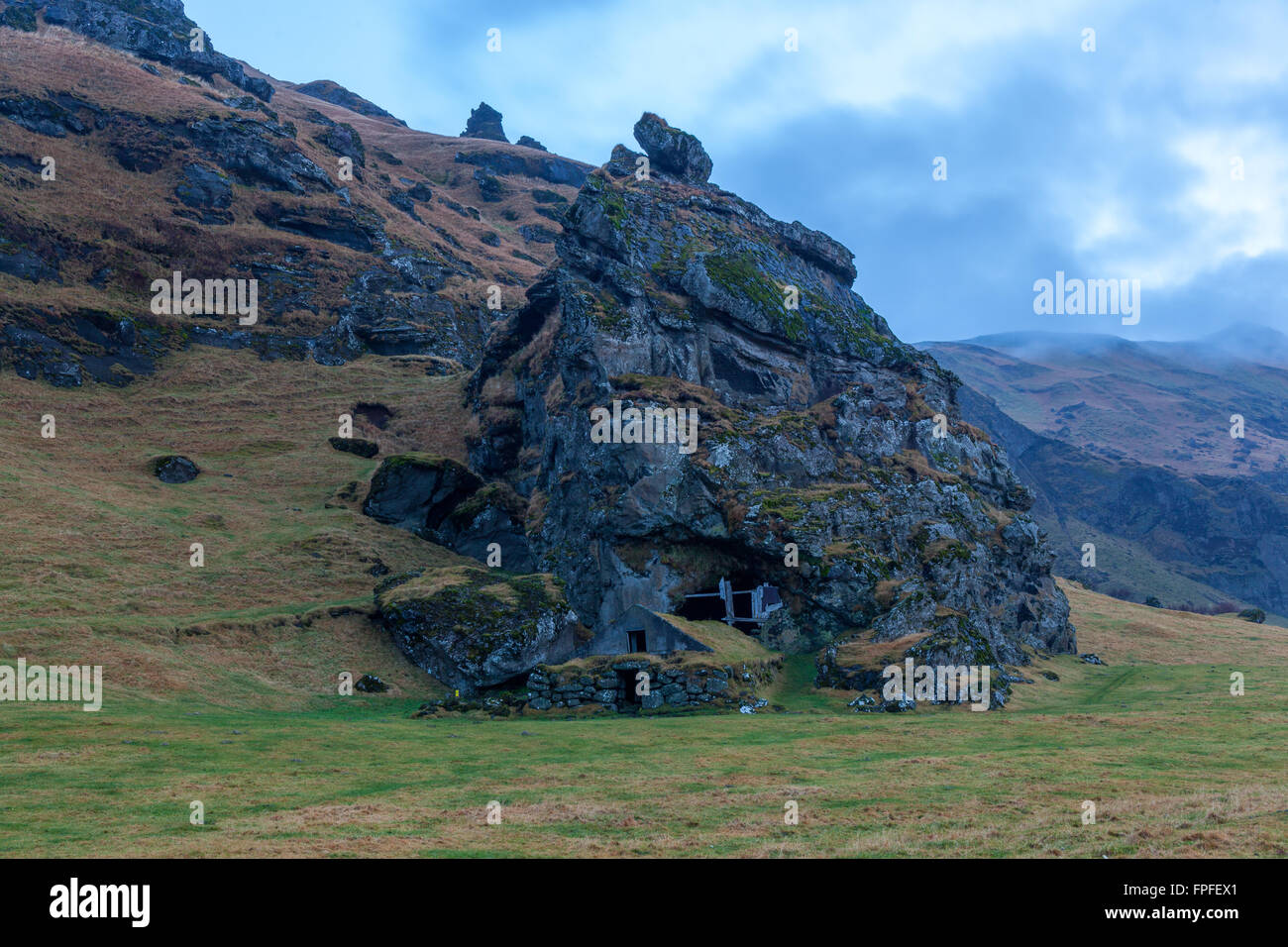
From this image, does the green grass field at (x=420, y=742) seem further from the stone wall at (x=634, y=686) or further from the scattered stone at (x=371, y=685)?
the scattered stone at (x=371, y=685)

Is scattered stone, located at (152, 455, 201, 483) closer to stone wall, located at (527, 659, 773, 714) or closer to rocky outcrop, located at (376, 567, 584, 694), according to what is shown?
rocky outcrop, located at (376, 567, 584, 694)

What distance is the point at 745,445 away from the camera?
56.6 m

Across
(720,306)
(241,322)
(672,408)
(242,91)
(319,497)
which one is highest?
(242,91)

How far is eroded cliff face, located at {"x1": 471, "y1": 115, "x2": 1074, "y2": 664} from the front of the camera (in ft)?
167

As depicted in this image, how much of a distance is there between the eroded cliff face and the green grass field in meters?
6.10

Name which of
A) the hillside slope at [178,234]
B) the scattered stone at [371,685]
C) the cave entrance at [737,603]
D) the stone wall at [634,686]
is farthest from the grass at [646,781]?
the hillside slope at [178,234]

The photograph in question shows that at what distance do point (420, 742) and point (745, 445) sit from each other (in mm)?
32204

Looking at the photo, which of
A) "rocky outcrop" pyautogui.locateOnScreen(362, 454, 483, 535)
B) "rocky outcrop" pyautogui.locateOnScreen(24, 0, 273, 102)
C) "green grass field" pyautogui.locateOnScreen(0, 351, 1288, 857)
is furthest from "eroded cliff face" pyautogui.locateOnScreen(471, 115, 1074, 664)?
"rocky outcrop" pyautogui.locateOnScreen(24, 0, 273, 102)

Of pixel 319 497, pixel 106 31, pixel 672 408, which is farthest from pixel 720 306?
pixel 106 31

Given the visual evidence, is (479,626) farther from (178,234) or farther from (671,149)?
(178,234)

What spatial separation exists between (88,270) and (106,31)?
89.5 metres

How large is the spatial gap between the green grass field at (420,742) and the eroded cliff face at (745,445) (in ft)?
20.0
